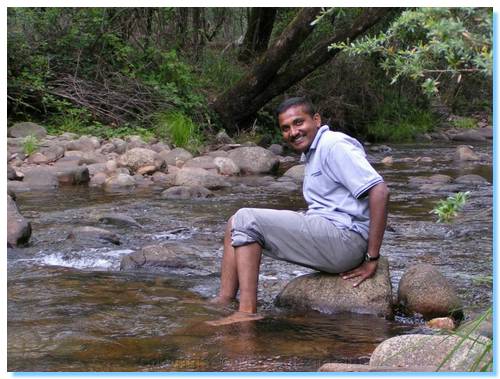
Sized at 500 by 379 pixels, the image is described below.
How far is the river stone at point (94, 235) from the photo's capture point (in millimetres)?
6293

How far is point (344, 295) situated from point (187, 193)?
4.83 meters

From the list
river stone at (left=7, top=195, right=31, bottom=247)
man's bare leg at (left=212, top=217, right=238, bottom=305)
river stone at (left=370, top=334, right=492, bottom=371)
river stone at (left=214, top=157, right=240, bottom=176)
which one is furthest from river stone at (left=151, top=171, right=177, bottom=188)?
river stone at (left=370, top=334, right=492, bottom=371)

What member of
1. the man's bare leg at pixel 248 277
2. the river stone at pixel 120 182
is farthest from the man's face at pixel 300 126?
the river stone at pixel 120 182

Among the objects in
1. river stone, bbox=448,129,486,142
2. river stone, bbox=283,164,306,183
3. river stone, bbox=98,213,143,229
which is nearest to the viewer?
river stone, bbox=98,213,143,229

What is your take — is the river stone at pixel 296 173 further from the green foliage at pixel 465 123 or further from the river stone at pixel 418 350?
the green foliage at pixel 465 123

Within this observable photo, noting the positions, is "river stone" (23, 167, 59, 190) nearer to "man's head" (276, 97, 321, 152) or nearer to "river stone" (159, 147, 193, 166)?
"river stone" (159, 147, 193, 166)

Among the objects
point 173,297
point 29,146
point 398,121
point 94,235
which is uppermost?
point 398,121

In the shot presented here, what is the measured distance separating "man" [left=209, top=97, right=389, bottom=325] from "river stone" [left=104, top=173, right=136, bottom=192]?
5.43m

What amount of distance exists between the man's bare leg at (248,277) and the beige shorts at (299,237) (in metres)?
0.04

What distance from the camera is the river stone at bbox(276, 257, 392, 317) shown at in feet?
14.3

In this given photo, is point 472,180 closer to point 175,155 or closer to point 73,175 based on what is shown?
point 175,155

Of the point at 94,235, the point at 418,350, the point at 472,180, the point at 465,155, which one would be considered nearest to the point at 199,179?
the point at 472,180

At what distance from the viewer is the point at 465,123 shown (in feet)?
63.7

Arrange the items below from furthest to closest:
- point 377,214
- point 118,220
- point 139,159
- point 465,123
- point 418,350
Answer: point 465,123
point 139,159
point 118,220
point 377,214
point 418,350
